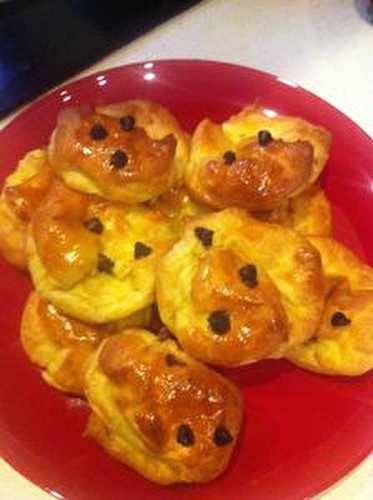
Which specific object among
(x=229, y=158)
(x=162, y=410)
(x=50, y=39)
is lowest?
(x=162, y=410)

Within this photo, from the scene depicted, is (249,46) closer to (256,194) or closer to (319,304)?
(256,194)

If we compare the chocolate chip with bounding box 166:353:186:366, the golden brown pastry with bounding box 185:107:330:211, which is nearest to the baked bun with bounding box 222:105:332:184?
the golden brown pastry with bounding box 185:107:330:211

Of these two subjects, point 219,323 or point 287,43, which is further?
point 287,43

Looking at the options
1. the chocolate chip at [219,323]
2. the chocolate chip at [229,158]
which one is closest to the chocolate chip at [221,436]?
the chocolate chip at [219,323]

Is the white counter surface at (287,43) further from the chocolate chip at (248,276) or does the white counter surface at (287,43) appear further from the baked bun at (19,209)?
the chocolate chip at (248,276)

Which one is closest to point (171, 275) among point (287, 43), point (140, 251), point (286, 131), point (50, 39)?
point (140, 251)

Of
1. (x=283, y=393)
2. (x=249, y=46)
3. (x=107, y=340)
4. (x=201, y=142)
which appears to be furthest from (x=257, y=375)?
(x=249, y=46)

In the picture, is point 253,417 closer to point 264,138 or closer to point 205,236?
point 205,236
